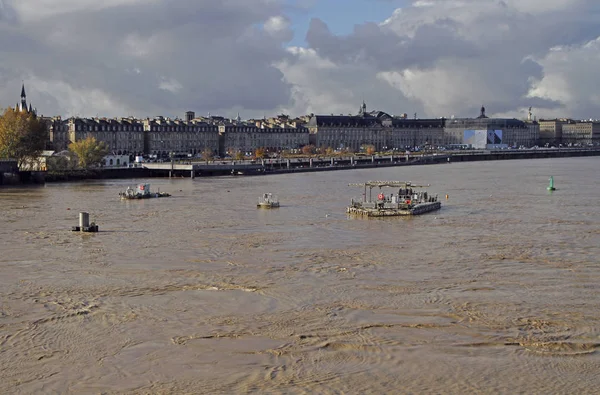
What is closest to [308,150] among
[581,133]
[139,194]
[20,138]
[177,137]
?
[177,137]

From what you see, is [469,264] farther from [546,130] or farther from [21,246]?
[546,130]

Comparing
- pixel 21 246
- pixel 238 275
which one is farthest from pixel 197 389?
pixel 21 246

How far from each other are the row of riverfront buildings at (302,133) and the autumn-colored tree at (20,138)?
2981 cm

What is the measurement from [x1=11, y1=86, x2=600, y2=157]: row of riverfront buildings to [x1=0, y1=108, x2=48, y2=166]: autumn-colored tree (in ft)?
97.8

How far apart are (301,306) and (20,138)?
54.2 metres

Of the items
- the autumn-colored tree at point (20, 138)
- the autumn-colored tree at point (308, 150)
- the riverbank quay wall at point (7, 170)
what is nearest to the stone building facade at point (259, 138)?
the autumn-colored tree at point (308, 150)

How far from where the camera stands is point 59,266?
2427cm

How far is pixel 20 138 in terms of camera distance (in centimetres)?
6781

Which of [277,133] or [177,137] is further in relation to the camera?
[277,133]

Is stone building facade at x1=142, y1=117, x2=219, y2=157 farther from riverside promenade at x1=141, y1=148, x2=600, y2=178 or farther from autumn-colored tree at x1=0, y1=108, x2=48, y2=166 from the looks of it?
autumn-colored tree at x1=0, y1=108, x2=48, y2=166

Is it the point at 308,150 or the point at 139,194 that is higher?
the point at 308,150

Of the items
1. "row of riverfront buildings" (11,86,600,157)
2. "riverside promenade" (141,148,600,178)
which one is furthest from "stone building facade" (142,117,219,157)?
"riverside promenade" (141,148,600,178)

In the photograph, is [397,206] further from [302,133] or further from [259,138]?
→ [302,133]

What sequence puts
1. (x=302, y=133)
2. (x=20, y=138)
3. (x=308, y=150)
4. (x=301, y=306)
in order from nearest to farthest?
(x=301, y=306) → (x=20, y=138) → (x=308, y=150) → (x=302, y=133)
